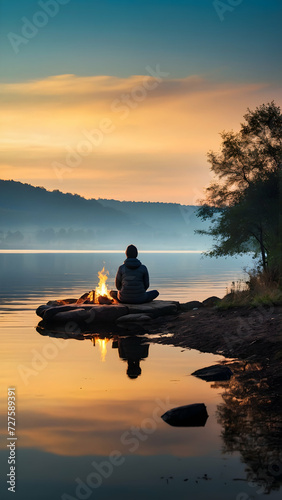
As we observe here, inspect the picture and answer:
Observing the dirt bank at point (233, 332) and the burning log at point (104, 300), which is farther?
the burning log at point (104, 300)

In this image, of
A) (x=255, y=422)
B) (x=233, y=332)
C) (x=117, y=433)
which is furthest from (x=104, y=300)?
(x=117, y=433)

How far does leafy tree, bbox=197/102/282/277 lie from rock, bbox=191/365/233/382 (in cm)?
1428

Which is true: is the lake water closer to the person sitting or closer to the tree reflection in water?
the tree reflection in water

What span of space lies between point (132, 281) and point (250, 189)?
7985 millimetres

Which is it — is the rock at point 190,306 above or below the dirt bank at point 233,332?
above

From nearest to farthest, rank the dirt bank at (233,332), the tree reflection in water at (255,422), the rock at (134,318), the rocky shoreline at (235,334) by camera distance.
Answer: the tree reflection in water at (255,422)
the rocky shoreline at (235,334)
the dirt bank at (233,332)
the rock at (134,318)

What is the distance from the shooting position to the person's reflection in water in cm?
1540

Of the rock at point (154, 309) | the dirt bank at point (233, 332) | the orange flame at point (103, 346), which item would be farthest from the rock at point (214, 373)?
the rock at point (154, 309)

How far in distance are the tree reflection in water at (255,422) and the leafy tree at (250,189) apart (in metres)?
15.1

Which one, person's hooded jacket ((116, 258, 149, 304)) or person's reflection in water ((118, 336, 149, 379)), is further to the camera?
person's hooded jacket ((116, 258, 149, 304))

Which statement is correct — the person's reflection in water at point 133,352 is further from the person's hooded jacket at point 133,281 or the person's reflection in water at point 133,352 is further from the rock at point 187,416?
the person's hooded jacket at point 133,281

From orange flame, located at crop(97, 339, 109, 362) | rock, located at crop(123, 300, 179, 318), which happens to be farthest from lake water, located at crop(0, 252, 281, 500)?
rock, located at crop(123, 300, 179, 318)

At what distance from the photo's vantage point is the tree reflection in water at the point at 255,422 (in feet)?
27.3

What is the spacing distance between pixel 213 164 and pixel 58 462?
2737 cm
